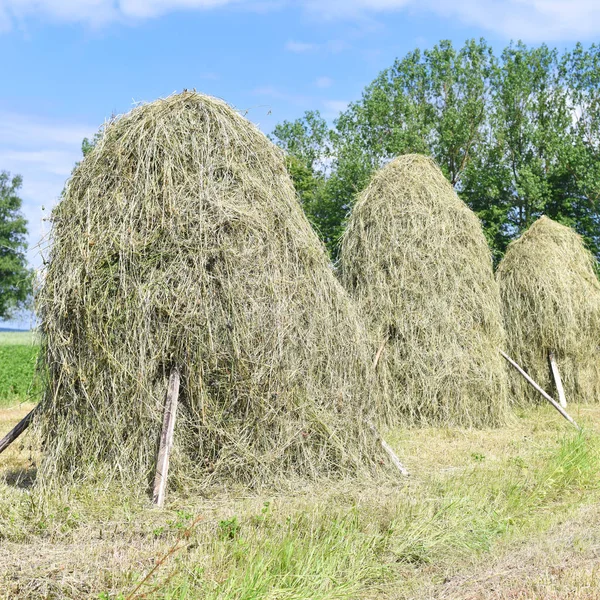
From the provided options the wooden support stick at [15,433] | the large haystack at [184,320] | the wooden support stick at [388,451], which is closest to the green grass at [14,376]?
the wooden support stick at [15,433]

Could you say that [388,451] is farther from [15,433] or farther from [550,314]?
[550,314]

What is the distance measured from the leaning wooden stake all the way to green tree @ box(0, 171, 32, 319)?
38428 millimetres

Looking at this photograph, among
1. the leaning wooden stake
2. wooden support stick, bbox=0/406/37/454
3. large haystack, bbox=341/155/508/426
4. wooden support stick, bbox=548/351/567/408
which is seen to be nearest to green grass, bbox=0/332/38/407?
large haystack, bbox=341/155/508/426

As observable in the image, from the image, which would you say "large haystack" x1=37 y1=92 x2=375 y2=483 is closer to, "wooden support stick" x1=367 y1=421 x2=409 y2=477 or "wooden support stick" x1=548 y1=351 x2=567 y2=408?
"wooden support stick" x1=367 y1=421 x2=409 y2=477

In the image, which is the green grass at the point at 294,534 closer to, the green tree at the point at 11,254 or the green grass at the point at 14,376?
the green grass at the point at 14,376

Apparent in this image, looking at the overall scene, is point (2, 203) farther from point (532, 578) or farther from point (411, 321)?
point (532, 578)

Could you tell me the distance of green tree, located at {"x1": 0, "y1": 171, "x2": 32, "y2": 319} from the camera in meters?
44.6

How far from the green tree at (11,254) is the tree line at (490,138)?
78.8 ft

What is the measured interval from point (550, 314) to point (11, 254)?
40668 mm

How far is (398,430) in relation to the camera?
9914mm

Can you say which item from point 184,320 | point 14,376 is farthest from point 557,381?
point 14,376

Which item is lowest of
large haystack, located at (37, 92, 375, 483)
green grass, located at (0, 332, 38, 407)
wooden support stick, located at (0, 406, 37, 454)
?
green grass, located at (0, 332, 38, 407)

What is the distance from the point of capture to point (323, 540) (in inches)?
178

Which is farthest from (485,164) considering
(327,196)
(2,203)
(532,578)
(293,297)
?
(2,203)
